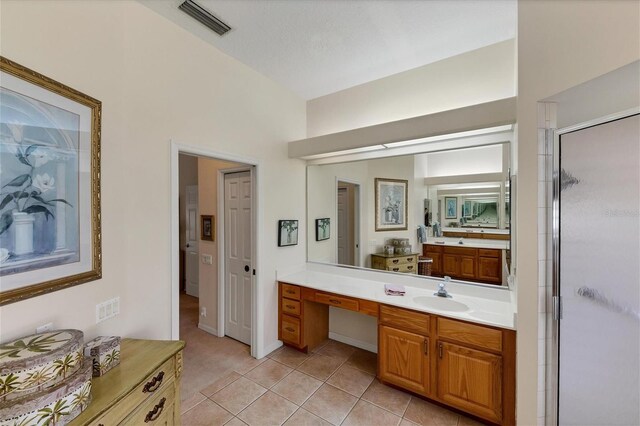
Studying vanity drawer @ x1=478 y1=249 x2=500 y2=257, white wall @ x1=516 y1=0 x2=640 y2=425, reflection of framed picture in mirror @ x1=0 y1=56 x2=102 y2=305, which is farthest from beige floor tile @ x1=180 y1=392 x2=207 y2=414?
vanity drawer @ x1=478 y1=249 x2=500 y2=257

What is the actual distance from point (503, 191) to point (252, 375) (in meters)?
2.90

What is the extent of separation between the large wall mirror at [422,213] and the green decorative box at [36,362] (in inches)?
97.4

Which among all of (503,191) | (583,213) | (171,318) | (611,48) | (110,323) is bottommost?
(171,318)

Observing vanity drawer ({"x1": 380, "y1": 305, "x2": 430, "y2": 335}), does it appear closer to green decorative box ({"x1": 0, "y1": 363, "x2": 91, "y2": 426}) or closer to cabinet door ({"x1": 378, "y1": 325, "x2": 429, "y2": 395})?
cabinet door ({"x1": 378, "y1": 325, "x2": 429, "y2": 395})

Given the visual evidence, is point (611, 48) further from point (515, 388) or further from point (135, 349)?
point (135, 349)

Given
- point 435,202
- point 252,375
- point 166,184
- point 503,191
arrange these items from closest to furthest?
point 166,184, point 503,191, point 252,375, point 435,202

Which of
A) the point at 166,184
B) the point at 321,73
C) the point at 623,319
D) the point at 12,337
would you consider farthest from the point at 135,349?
the point at 321,73

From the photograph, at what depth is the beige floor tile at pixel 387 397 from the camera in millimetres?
2102

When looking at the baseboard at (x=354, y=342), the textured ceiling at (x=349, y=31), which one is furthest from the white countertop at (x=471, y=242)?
the textured ceiling at (x=349, y=31)

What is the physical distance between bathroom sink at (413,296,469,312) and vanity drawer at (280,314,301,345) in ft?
4.35

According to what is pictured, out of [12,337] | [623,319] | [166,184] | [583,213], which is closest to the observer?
[12,337]

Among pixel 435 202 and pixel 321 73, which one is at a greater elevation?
pixel 321 73

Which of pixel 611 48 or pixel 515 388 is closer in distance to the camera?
pixel 611 48

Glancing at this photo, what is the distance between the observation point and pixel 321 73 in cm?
279
